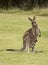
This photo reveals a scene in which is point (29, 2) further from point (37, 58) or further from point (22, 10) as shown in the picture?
point (37, 58)

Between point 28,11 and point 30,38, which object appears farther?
point 28,11

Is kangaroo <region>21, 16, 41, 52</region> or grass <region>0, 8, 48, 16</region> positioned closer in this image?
kangaroo <region>21, 16, 41, 52</region>

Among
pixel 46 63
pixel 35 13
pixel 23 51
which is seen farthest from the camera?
pixel 35 13

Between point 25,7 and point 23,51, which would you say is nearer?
point 23,51

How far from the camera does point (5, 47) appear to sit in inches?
528

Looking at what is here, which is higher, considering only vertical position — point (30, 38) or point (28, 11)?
point (30, 38)

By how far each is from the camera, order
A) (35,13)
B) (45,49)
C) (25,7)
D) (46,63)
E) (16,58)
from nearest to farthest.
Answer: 1. (46,63)
2. (16,58)
3. (45,49)
4. (35,13)
5. (25,7)

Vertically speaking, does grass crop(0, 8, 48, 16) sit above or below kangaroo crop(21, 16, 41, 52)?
below

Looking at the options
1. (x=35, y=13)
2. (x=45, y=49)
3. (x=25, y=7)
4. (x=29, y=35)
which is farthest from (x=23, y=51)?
(x=25, y=7)

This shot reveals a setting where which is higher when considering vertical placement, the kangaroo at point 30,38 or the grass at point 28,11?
the kangaroo at point 30,38

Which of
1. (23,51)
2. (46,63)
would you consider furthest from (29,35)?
(46,63)

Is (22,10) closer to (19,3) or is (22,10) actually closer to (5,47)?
(19,3)

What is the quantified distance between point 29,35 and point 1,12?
2324cm

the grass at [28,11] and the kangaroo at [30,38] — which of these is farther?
the grass at [28,11]
